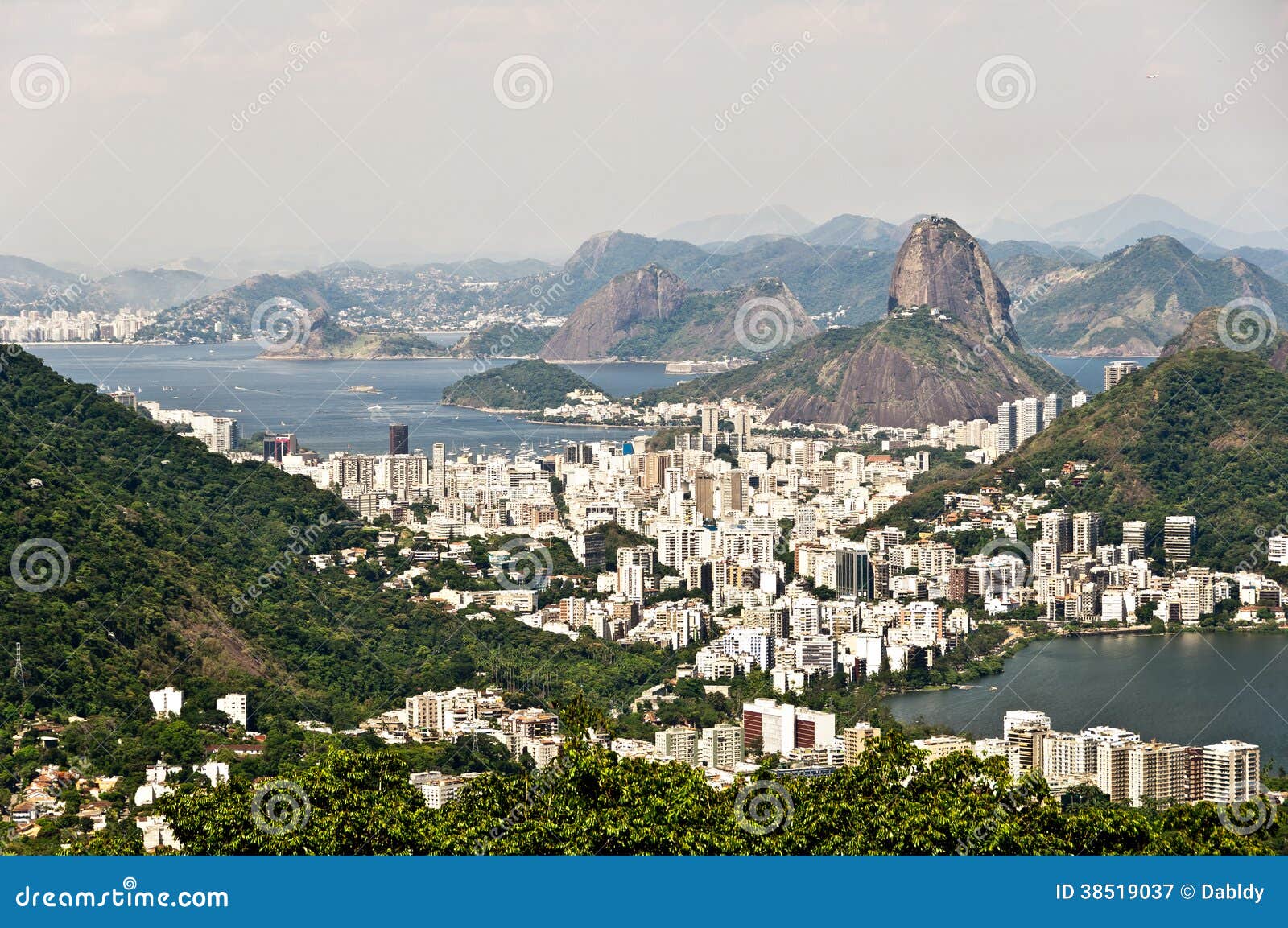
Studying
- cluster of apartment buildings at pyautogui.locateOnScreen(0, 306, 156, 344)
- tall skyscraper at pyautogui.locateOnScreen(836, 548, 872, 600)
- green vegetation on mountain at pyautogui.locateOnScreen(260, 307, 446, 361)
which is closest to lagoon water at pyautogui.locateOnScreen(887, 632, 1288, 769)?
tall skyscraper at pyautogui.locateOnScreen(836, 548, 872, 600)

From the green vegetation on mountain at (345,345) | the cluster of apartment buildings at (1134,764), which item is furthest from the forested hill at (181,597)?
the green vegetation on mountain at (345,345)

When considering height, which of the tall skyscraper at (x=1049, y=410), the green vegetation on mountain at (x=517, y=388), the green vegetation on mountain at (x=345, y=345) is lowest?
the tall skyscraper at (x=1049, y=410)

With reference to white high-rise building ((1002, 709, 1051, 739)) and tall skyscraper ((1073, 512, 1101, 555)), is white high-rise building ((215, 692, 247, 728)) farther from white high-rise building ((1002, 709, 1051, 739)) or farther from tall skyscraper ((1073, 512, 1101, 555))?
tall skyscraper ((1073, 512, 1101, 555))

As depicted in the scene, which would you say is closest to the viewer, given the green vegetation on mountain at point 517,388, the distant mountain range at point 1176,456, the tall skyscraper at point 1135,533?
the tall skyscraper at point 1135,533

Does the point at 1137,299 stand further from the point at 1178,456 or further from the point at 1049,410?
the point at 1178,456

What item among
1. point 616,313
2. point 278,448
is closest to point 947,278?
point 616,313

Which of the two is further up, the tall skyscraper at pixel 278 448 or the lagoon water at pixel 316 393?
the lagoon water at pixel 316 393

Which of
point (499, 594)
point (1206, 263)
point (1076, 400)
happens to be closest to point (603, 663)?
point (499, 594)

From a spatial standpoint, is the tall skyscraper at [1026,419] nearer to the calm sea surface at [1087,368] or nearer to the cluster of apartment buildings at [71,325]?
the calm sea surface at [1087,368]
